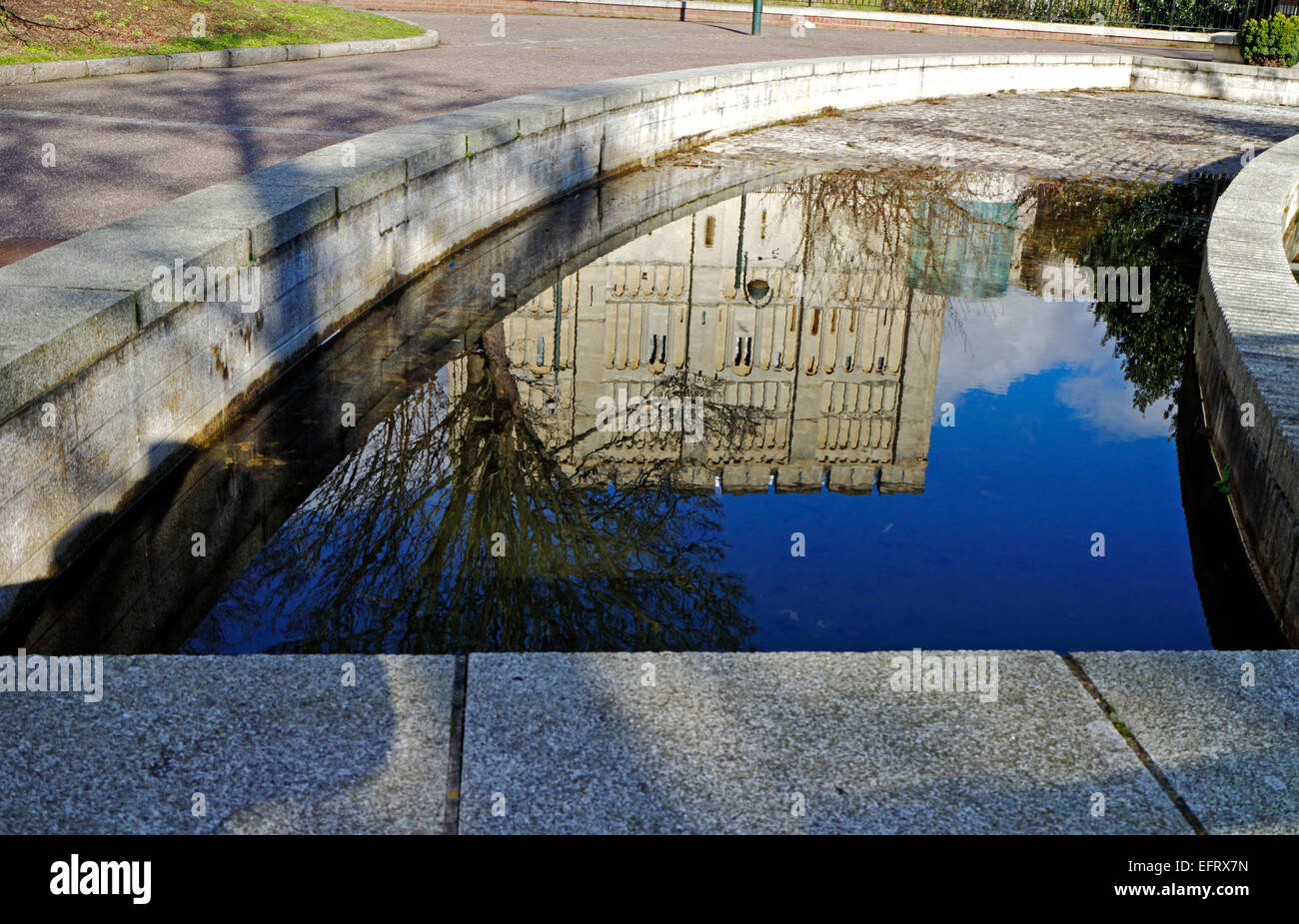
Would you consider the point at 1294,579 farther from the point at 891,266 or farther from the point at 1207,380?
the point at 891,266

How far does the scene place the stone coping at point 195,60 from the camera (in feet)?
39.7

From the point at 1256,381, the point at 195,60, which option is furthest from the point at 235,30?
the point at 1256,381

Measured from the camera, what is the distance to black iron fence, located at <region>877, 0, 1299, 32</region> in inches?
1256

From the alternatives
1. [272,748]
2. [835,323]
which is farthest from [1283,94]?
[272,748]

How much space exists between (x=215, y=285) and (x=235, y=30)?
11.6 metres

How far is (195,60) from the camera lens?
14000 millimetres

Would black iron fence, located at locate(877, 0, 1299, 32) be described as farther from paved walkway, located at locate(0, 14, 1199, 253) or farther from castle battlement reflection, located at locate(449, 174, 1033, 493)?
castle battlement reflection, located at locate(449, 174, 1033, 493)

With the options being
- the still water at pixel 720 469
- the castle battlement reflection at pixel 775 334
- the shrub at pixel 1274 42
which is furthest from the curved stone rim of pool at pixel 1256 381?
the shrub at pixel 1274 42

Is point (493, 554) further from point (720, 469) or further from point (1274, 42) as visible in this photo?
point (1274, 42)

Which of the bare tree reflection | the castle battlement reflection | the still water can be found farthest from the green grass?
the bare tree reflection

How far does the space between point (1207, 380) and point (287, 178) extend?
5.42m

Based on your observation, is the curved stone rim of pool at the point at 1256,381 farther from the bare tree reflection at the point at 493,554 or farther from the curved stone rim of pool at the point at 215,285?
the curved stone rim of pool at the point at 215,285

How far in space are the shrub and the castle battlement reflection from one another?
54.0ft

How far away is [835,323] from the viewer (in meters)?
8.57
